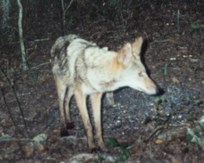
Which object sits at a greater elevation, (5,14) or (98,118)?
(5,14)

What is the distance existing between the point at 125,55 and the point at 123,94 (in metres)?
2.51

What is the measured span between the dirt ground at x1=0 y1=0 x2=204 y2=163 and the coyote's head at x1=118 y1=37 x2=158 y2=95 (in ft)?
3.28

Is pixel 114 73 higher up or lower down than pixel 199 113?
higher up

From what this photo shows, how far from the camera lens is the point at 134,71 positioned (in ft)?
22.4

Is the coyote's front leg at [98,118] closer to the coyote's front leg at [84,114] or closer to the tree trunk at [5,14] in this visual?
the coyote's front leg at [84,114]

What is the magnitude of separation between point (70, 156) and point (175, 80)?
120 inches

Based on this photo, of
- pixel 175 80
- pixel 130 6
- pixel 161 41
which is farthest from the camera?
pixel 130 6

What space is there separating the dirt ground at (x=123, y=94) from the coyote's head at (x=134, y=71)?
39.3 inches

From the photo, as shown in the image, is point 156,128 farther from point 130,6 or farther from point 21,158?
point 130,6

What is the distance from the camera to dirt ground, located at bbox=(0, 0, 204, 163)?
7.40 metres

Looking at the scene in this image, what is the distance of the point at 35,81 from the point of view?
1049 cm

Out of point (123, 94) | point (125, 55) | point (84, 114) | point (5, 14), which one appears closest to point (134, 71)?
point (125, 55)

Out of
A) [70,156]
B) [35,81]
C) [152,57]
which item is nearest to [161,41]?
[152,57]

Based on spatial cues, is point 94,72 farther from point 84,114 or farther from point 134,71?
point 84,114
